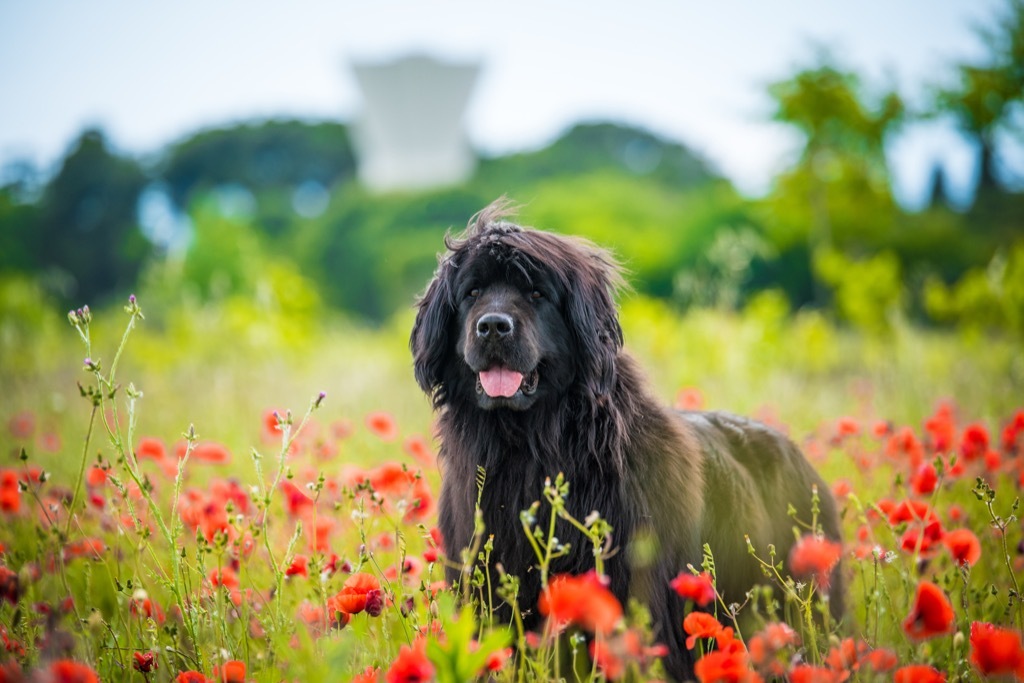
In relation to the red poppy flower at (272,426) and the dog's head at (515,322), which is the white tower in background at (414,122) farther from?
the dog's head at (515,322)

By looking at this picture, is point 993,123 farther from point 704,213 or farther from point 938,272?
point 704,213

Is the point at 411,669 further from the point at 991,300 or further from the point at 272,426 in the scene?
the point at 991,300

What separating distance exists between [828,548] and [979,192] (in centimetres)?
3009

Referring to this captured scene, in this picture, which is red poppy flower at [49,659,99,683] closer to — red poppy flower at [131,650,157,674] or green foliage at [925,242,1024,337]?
red poppy flower at [131,650,157,674]

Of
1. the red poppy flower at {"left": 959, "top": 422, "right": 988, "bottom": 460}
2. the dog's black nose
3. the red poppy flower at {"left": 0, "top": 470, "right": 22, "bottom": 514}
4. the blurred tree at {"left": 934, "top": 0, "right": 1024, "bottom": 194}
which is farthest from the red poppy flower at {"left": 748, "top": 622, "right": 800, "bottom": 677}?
the blurred tree at {"left": 934, "top": 0, "right": 1024, "bottom": 194}

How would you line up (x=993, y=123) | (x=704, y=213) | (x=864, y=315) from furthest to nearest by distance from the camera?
(x=704, y=213) < (x=993, y=123) < (x=864, y=315)

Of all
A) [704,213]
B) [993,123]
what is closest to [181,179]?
[704,213]

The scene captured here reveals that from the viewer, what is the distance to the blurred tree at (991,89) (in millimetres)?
13469

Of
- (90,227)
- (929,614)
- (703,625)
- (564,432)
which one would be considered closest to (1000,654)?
(929,614)

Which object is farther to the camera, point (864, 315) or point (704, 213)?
point (704, 213)

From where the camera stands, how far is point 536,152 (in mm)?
48250

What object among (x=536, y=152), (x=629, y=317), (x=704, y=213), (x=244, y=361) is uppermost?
(x=536, y=152)

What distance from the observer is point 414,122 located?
39281 millimetres

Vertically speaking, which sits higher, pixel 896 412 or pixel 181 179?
pixel 181 179
